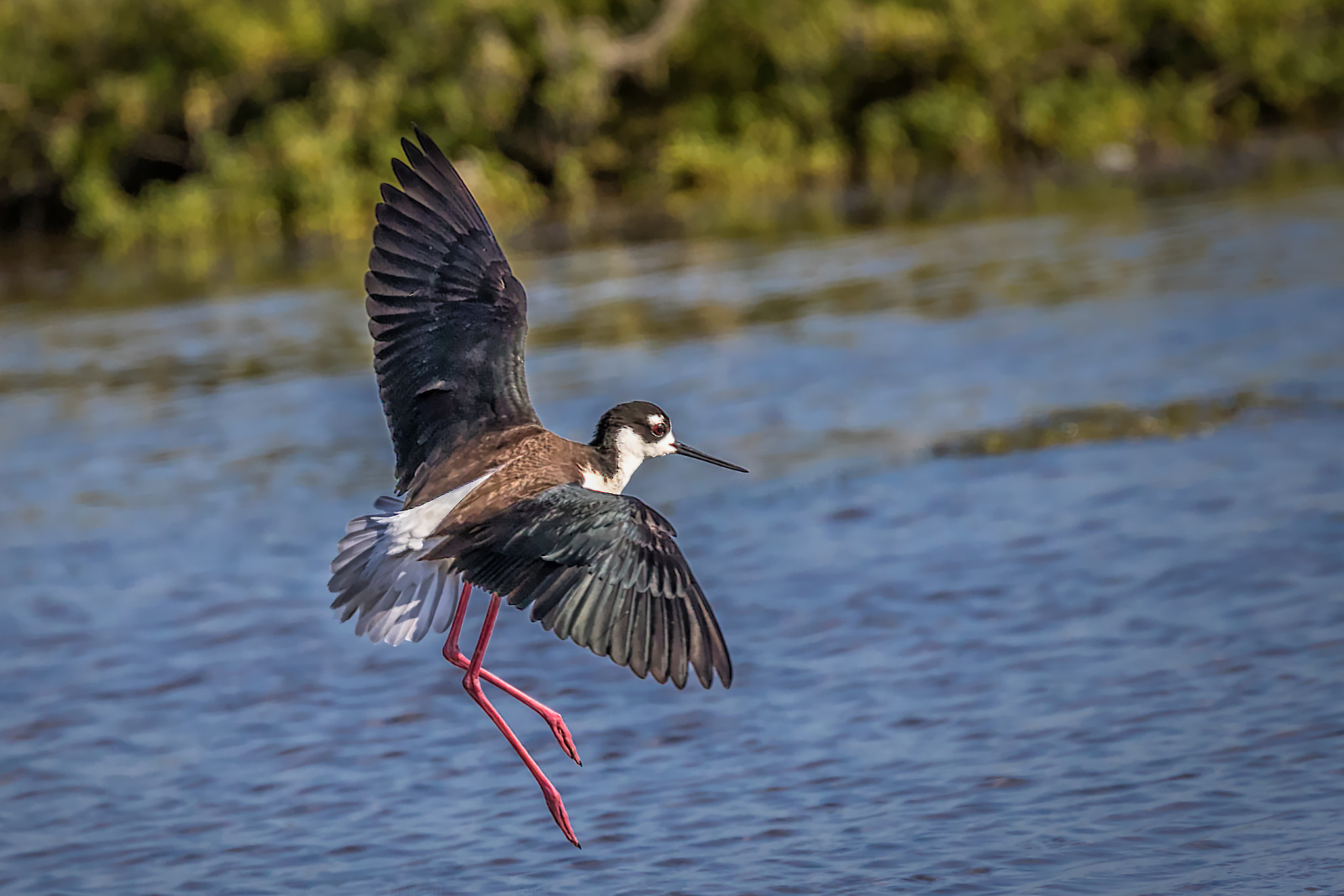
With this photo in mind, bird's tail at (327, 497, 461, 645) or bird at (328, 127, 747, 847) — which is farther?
bird's tail at (327, 497, 461, 645)

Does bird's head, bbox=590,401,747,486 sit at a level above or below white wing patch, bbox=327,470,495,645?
above

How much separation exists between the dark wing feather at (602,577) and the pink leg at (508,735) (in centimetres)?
16

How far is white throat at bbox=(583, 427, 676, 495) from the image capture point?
5.14 meters

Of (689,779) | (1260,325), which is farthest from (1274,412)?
(689,779)

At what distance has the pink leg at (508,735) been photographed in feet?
15.6

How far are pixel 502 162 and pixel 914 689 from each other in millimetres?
15762

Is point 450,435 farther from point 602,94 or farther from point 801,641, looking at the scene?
point 602,94

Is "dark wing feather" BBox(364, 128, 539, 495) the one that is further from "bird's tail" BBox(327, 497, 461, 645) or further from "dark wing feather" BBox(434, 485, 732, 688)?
"dark wing feather" BBox(434, 485, 732, 688)

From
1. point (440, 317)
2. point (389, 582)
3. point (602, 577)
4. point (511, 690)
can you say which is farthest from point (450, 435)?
point (602, 577)

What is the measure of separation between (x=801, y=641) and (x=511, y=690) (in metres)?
1.52

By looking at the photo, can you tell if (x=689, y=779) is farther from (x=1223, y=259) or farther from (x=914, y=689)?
(x=1223, y=259)

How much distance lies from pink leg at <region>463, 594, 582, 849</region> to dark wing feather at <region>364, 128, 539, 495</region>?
0.53 m

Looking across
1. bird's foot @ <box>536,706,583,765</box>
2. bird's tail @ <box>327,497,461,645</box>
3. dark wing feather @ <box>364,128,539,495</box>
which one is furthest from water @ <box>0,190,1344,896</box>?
dark wing feather @ <box>364,128,539,495</box>

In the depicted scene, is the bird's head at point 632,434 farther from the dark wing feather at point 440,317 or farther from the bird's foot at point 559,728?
the bird's foot at point 559,728
